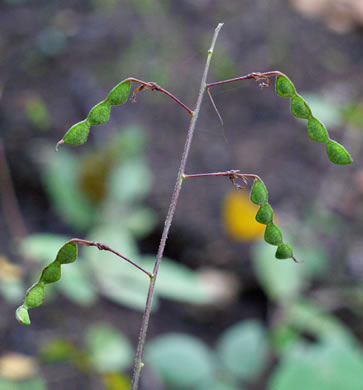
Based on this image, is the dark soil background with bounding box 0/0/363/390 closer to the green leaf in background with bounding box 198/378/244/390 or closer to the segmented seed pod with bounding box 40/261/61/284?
the green leaf in background with bounding box 198/378/244/390

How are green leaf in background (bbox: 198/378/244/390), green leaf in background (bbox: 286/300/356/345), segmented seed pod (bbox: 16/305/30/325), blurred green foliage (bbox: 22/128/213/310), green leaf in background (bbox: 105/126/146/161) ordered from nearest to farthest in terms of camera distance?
segmented seed pod (bbox: 16/305/30/325) < green leaf in background (bbox: 198/378/244/390) < green leaf in background (bbox: 286/300/356/345) < blurred green foliage (bbox: 22/128/213/310) < green leaf in background (bbox: 105/126/146/161)

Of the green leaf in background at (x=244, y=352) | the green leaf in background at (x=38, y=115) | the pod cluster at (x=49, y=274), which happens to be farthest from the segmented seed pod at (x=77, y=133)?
the green leaf in background at (x=38, y=115)

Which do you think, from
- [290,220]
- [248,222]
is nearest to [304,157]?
[290,220]

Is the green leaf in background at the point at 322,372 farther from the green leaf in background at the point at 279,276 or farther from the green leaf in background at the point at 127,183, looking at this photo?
the green leaf in background at the point at 127,183

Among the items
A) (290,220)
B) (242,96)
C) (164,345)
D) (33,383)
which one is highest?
(242,96)

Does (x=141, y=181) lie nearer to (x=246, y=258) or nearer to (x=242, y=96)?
(x=246, y=258)

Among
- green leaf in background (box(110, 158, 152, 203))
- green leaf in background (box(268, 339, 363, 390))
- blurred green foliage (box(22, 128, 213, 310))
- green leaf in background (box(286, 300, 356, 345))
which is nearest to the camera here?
green leaf in background (box(268, 339, 363, 390))

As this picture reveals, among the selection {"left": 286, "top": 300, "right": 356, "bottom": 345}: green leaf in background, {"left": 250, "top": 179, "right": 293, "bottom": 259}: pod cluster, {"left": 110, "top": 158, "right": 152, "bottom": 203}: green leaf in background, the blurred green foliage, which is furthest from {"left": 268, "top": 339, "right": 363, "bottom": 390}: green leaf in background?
{"left": 250, "top": 179, "right": 293, "bottom": 259}: pod cluster
